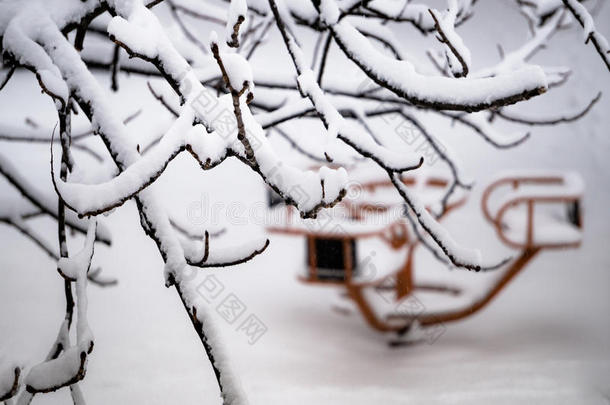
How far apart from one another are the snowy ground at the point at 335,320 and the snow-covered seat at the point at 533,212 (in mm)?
626

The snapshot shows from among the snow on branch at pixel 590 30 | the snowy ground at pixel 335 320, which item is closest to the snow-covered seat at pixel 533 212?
the snowy ground at pixel 335 320

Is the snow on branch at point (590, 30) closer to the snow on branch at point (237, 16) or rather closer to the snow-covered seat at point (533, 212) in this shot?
the snow on branch at point (237, 16)

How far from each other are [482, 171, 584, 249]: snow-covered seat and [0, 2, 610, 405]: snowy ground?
63 centimetres

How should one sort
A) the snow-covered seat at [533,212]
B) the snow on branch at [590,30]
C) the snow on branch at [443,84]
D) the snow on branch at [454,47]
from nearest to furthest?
the snow on branch at [443,84] → the snow on branch at [454,47] → the snow on branch at [590,30] → the snow-covered seat at [533,212]

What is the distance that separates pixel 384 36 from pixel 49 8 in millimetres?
837

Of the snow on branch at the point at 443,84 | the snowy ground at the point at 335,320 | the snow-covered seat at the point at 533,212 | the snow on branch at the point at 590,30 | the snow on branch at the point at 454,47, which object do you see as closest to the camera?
the snow on branch at the point at 443,84

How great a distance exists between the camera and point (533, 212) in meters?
3.09

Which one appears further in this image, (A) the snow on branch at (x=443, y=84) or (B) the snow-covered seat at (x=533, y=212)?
(B) the snow-covered seat at (x=533, y=212)

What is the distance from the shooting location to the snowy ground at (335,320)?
214 cm

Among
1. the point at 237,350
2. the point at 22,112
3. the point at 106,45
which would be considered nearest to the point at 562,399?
the point at 237,350

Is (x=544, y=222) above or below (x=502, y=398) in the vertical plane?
above

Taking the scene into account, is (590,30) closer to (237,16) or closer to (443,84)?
(443,84)

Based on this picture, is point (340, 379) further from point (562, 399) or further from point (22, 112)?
point (22, 112)

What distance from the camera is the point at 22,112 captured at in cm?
560
